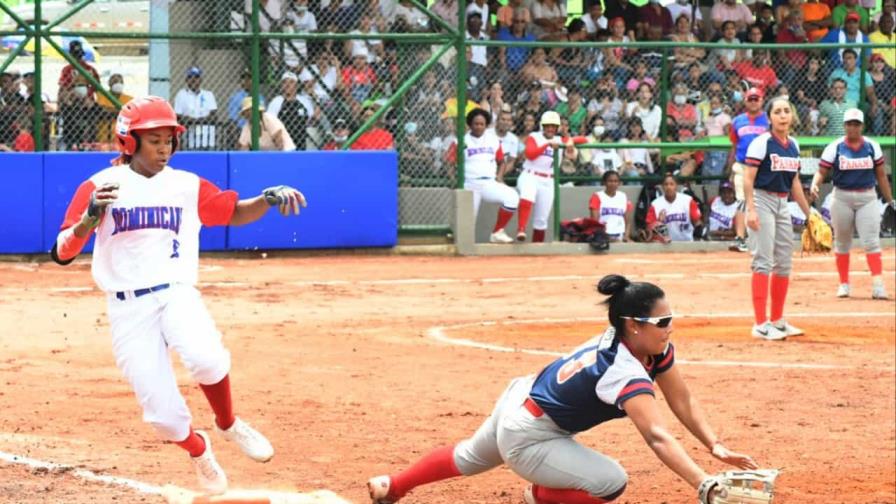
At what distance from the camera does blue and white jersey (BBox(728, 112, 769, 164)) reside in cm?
1845

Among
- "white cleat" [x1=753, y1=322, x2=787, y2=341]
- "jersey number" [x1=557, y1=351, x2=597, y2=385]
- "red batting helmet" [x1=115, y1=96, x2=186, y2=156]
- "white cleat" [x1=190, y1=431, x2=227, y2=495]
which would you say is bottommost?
"white cleat" [x1=753, y1=322, x2=787, y2=341]

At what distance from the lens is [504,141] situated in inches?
832

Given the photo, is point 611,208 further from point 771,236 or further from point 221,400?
point 221,400

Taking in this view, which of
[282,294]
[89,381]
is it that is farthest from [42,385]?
[282,294]

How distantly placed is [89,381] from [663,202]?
1169 centimetres

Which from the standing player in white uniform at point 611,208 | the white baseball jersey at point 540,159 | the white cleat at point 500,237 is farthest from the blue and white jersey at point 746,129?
the white cleat at point 500,237

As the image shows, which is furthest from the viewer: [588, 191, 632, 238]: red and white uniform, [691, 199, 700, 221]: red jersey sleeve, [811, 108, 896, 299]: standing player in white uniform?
[691, 199, 700, 221]: red jersey sleeve

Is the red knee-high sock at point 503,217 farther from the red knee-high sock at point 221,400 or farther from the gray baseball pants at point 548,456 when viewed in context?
the gray baseball pants at point 548,456

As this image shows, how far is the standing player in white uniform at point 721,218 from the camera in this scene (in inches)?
861

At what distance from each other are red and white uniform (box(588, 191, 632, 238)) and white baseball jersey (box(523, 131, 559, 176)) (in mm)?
739

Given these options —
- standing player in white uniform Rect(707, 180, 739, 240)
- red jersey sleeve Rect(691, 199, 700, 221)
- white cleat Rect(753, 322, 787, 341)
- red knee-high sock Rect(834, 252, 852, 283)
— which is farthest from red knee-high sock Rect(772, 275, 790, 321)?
standing player in white uniform Rect(707, 180, 739, 240)

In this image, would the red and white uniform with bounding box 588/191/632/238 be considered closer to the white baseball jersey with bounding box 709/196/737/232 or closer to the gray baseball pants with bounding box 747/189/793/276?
the white baseball jersey with bounding box 709/196/737/232

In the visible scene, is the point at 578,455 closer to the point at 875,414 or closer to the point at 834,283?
the point at 875,414

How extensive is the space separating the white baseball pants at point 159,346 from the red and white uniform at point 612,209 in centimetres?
1401
